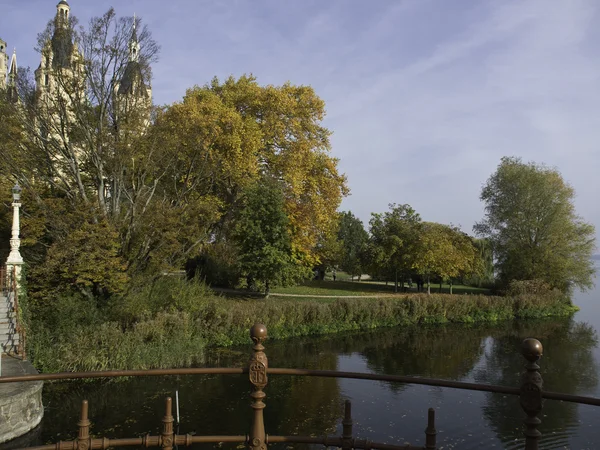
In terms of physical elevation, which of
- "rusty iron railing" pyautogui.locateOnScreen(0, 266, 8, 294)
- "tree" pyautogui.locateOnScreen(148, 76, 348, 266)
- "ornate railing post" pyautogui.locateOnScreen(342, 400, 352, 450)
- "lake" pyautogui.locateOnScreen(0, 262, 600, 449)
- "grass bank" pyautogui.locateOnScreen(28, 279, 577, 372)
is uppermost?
"tree" pyautogui.locateOnScreen(148, 76, 348, 266)

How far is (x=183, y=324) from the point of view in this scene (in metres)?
19.8

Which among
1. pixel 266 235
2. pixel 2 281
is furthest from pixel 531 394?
pixel 266 235

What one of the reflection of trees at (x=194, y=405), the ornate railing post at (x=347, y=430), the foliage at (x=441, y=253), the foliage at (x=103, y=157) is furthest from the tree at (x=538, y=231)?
the ornate railing post at (x=347, y=430)

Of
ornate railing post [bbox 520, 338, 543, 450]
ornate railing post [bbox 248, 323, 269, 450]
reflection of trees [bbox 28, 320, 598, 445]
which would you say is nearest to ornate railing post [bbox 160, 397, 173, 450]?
ornate railing post [bbox 248, 323, 269, 450]

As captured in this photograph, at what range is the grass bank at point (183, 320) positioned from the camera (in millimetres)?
15648

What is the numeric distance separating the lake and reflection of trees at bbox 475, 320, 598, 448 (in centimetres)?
4

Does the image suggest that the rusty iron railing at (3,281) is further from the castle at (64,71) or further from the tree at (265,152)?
the tree at (265,152)

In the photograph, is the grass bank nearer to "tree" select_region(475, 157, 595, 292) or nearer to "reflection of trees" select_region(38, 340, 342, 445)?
"reflection of trees" select_region(38, 340, 342, 445)

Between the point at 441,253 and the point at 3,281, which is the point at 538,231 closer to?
the point at 441,253

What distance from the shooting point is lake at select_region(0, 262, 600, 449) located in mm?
11922

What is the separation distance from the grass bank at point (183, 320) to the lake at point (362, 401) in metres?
0.87

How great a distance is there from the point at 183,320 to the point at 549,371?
45.3 feet

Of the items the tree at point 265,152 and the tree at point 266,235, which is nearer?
the tree at point 265,152

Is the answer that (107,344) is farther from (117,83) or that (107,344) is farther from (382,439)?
(117,83)
